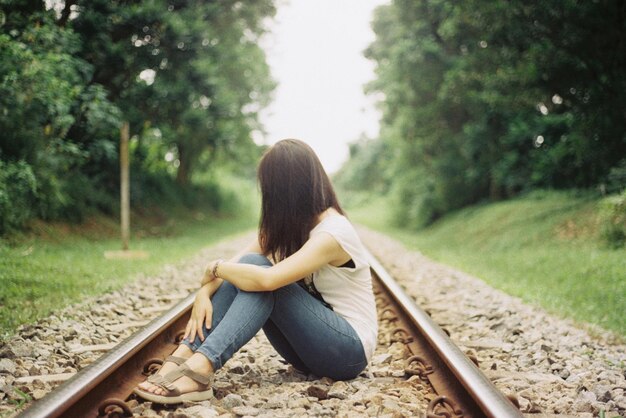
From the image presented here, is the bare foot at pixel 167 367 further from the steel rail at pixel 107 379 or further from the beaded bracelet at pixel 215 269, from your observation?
the beaded bracelet at pixel 215 269

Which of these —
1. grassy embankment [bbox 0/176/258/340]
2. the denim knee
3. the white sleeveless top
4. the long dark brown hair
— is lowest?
grassy embankment [bbox 0/176/258/340]

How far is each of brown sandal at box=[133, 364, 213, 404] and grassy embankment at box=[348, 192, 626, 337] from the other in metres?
3.75

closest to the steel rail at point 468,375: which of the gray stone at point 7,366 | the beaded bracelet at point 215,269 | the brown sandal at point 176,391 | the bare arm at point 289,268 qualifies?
the bare arm at point 289,268

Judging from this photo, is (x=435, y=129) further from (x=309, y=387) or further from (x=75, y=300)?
(x=309, y=387)

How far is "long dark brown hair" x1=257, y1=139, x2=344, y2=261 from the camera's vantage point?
2.84 metres

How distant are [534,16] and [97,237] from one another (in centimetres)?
1001

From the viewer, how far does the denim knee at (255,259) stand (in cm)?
289

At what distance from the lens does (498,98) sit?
40.2ft

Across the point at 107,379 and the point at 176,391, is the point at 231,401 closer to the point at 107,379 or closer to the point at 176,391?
the point at 176,391

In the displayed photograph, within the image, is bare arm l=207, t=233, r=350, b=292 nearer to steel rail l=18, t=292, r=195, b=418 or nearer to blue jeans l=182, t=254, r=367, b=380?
blue jeans l=182, t=254, r=367, b=380

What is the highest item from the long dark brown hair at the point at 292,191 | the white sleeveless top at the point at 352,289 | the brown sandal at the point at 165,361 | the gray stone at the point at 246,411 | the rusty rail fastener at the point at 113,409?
the long dark brown hair at the point at 292,191

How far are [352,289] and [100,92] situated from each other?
7.46 meters

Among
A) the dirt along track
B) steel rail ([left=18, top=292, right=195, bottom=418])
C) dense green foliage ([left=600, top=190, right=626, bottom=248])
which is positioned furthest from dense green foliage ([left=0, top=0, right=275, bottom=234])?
dense green foliage ([left=600, top=190, right=626, bottom=248])

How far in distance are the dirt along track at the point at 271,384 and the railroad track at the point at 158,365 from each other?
0.06 metres
